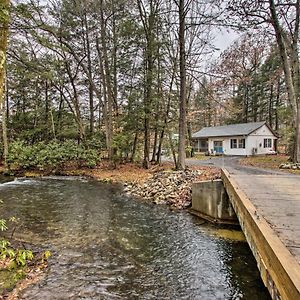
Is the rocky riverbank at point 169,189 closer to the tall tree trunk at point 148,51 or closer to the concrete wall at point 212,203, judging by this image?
the concrete wall at point 212,203

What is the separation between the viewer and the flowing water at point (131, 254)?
4.16 m

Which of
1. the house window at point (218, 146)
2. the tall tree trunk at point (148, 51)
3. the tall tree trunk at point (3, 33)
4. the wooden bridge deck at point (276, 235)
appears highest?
the tall tree trunk at point (148, 51)

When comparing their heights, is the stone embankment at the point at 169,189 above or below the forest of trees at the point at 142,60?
below

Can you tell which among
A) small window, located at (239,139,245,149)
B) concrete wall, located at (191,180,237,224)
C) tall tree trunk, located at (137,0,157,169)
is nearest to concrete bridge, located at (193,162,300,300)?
concrete wall, located at (191,180,237,224)

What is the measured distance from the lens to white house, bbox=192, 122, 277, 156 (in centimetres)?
2627

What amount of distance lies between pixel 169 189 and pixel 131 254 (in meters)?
5.30

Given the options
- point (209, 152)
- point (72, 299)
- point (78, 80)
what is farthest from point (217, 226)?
point (209, 152)

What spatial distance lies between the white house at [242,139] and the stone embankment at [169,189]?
598 inches

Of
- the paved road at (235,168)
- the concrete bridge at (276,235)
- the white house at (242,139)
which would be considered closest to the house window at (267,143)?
the white house at (242,139)

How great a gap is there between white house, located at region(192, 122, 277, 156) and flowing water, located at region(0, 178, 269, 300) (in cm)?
1930

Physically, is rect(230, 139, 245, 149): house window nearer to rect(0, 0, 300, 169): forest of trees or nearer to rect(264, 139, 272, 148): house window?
rect(264, 139, 272, 148): house window

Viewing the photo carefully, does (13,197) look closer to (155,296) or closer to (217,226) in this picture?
(217,226)

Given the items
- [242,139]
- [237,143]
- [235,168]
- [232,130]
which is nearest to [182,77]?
[235,168]

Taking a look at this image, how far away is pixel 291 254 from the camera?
2525 millimetres
